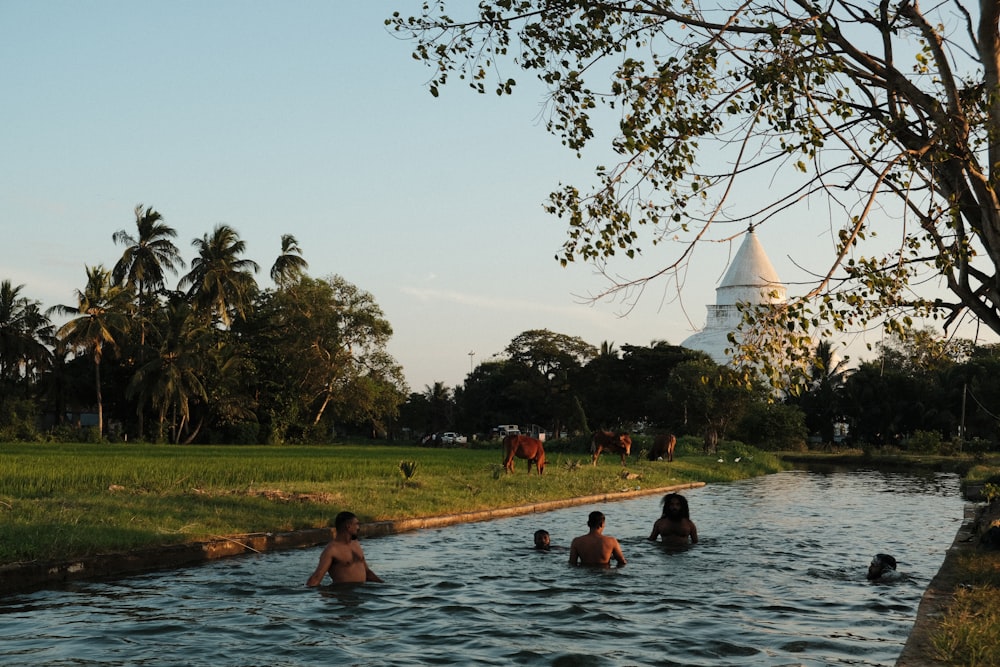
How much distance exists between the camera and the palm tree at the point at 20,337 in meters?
59.4

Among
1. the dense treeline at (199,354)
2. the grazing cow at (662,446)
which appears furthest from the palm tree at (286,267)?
the grazing cow at (662,446)

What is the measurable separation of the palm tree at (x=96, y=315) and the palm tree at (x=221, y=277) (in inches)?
257

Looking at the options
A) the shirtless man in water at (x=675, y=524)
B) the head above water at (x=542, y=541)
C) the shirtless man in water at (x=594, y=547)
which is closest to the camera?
the shirtless man in water at (x=594, y=547)

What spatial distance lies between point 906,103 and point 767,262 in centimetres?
10086

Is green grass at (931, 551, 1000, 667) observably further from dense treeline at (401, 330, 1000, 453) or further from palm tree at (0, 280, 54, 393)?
palm tree at (0, 280, 54, 393)

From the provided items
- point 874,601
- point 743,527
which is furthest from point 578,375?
point 874,601

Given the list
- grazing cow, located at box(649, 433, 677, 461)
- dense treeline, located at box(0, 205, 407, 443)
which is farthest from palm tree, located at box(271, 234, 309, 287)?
grazing cow, located at box(649, 433, 677, 461)

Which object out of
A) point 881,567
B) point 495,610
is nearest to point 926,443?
point 881,567

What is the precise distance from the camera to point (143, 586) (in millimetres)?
10664

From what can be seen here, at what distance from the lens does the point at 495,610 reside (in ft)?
33.3

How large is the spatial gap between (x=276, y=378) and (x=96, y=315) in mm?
15905

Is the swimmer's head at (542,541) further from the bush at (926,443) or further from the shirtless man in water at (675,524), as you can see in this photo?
the bush at (926,443)

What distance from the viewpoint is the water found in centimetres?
805

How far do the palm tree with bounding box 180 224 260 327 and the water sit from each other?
50817 mm
